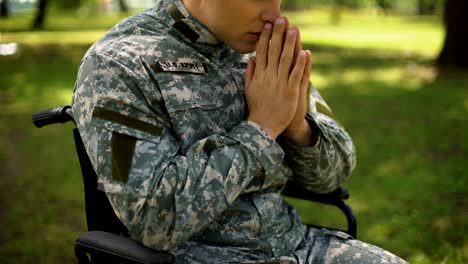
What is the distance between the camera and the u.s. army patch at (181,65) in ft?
5.86

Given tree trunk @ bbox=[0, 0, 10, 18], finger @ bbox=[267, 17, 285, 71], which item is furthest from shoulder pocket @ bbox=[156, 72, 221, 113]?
tree trunk @ bbox=[0, 0, 10, 18]

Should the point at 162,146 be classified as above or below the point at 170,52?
below

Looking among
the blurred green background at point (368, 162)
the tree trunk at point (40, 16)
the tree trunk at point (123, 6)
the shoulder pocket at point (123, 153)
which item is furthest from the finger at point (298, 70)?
the tree trunk at point (123, 6)

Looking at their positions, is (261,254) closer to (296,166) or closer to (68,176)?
(296,166)

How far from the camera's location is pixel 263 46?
70.5 inches

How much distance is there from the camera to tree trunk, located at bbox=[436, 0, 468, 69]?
488 inches

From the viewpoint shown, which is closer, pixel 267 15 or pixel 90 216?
pixel 267 15

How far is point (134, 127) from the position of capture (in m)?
1.65

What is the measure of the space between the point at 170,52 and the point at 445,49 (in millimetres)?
11988

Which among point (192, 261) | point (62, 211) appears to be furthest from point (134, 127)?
point (62, 211)

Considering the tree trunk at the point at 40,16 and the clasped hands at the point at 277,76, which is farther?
the tree trunk at the point at 40,16

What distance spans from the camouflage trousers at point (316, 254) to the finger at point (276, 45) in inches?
22.0

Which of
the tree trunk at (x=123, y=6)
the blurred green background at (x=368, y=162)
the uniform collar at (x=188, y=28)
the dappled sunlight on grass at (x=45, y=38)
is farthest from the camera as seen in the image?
the tree trunk at (x=123, y=6)

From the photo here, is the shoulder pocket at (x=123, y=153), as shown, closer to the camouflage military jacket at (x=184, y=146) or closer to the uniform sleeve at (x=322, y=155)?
the camouflage military jacket at (x=184, y=146)
